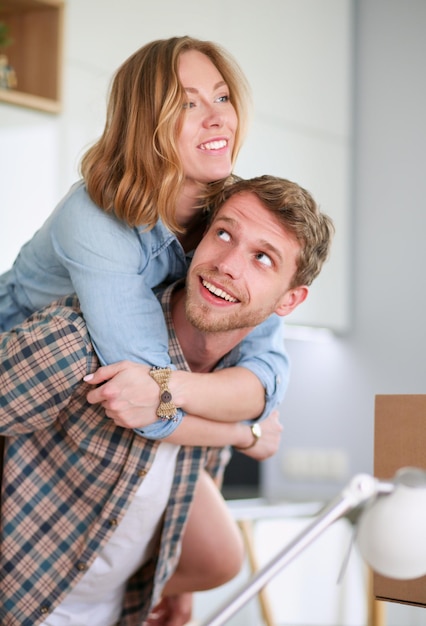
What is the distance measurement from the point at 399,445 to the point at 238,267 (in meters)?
0.36

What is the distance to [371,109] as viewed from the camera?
4.04m

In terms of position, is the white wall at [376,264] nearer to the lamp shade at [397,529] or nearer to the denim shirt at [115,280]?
the denim shirt at [115,280]

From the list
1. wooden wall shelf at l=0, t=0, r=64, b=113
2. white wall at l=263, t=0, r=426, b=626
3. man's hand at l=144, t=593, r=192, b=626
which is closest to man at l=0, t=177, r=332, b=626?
man's hand at l=144, t=593, r=192, b=626

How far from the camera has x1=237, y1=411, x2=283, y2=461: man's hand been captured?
67.5 inches

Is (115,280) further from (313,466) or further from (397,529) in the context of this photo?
(313,466)

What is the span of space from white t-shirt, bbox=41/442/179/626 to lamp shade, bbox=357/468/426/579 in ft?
2.40

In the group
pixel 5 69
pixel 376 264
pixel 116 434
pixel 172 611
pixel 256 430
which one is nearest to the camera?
pixel 116 434

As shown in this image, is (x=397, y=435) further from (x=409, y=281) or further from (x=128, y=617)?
(x=409, y=281)

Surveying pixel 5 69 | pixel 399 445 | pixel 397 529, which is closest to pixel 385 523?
pixel 397 529

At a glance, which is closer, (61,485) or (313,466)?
(61,485)

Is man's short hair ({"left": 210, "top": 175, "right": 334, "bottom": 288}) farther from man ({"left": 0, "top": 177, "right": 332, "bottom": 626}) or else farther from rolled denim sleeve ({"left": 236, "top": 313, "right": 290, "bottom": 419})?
rolled denim sleeve ({"left": 236, "top": 313, "right": 290, "bottom": 419})

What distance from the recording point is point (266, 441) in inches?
68.6

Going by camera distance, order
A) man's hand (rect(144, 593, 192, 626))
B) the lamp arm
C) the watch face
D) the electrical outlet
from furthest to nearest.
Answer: the electrical outlet
man's hand (rect(144, 593, 192, 626))
the watch face
the lamp arm

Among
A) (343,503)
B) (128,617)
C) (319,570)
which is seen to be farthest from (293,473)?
(343,503)
